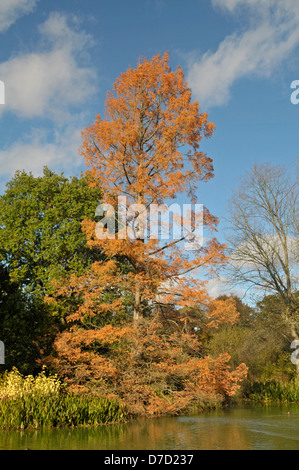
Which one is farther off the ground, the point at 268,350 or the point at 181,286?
the point at 181,286

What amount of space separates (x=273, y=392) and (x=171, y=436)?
480 inches

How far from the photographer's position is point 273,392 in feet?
63.9

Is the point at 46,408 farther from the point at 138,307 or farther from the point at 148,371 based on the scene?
the point at 138,307

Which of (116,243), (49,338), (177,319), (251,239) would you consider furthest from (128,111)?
(251,239)

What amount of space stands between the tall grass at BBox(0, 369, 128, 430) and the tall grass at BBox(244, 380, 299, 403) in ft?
32.2

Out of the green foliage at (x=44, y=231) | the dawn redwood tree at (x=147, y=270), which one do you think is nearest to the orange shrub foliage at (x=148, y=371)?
the dawn redwood tree at (x=147, y=270)

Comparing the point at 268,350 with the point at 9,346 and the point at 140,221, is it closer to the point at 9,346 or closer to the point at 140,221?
the point at 140,221

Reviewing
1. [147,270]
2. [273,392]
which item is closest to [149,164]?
[147,270]

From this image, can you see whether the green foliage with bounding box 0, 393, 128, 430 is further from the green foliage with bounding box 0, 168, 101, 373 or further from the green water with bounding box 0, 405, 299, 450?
the green foliage with bounding box 0, 168, 101, 373

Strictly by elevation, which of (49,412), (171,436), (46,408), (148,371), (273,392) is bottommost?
(273,392)

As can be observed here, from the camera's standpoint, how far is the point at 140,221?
50.4ft

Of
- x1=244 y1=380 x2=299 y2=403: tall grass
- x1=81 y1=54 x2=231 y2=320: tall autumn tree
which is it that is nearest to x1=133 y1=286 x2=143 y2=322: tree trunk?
x1=81 y1=54 x2=231 y2=320: tall autumn tree

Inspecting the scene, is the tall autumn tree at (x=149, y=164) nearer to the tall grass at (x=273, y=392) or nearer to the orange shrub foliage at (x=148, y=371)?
the orange shrub foliage at (x=148, y=371)
